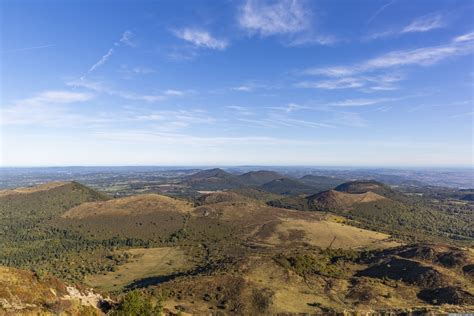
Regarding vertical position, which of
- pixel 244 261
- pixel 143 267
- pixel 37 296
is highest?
pixel 37 296

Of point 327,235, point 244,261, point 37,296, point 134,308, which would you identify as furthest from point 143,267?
point 37,296

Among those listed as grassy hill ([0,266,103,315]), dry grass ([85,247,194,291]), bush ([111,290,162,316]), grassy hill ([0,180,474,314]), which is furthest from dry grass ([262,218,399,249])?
grassy hill ([0,266,103,315])

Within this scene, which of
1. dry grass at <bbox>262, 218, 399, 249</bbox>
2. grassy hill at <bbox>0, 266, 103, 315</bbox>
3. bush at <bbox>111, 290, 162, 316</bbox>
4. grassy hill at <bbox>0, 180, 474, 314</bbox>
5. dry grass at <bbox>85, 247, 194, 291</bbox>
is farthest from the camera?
dry grass at <bbox>262, 218, 399, 249</bbox>

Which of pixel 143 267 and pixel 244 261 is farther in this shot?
pixel 143 267

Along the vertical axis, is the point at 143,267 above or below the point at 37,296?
below

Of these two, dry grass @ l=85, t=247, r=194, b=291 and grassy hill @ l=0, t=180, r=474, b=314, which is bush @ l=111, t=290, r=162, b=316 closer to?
grassy hill @ l=0, t=180, r=474, b=314

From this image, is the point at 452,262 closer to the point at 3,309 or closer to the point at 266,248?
the point at 266,248

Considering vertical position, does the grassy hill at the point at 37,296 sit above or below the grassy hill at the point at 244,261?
above

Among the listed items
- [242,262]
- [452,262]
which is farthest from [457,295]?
[242,262]

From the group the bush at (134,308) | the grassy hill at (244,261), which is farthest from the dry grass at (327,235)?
the bush at (134,308)

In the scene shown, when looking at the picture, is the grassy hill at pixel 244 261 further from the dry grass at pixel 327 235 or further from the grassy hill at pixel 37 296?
the dry grass at pixel 327 235

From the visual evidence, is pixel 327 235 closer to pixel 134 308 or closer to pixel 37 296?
pixel 134 308
